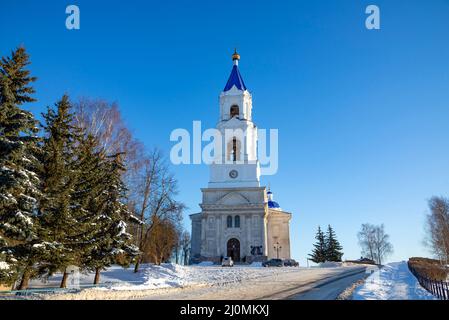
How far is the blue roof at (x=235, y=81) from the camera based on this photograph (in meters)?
57.7

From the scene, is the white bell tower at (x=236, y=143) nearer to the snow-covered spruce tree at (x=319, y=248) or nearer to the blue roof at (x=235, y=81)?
the blue roof at (x=235, y=81)

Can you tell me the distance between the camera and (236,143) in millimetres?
55812

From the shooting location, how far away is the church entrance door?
52.2m

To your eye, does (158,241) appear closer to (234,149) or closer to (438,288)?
(438,288)

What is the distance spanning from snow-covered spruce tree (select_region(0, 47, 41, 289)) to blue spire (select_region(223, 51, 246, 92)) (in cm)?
4436

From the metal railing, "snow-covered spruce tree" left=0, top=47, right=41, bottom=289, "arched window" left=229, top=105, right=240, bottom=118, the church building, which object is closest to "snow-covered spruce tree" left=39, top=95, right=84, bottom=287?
"snow-covered spruce tree" left=0, top=47, right=41, bottom=289

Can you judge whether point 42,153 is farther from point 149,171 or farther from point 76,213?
point 149,171

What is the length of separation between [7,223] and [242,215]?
4179 centimetres

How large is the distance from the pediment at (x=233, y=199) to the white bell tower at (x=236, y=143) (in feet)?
4.74

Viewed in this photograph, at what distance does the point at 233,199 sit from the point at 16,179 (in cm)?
4160

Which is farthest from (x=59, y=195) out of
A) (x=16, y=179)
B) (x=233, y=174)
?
(x=233, y=174)

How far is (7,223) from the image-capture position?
43.1 feet

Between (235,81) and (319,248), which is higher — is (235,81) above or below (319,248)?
above
